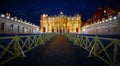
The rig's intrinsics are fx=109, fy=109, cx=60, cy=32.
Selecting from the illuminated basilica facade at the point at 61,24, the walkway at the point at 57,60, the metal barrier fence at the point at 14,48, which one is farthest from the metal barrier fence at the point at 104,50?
the illuminated basilica facade at the point at 61,24

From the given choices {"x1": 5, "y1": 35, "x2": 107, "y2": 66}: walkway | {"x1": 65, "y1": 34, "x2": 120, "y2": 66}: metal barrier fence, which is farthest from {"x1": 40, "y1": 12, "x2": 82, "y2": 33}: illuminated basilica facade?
{"x1": 5, "y1": 35, "x2": 107, "y2": 66}: walkway

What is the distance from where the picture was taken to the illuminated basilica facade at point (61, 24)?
3688 inches

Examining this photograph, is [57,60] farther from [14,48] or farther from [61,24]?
[61,24]

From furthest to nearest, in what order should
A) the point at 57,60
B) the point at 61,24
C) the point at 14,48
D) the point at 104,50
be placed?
1. the point at 61,24
2. the point at 14,48
3. the point at 57,60
4. the point at 104,50

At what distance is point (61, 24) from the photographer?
9381cm

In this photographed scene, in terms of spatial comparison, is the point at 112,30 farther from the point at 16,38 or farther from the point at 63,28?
the point at 63,28

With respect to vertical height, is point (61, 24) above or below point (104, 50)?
above

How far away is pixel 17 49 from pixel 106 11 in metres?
86.0

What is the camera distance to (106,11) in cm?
8194

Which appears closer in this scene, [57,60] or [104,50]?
[104,50]

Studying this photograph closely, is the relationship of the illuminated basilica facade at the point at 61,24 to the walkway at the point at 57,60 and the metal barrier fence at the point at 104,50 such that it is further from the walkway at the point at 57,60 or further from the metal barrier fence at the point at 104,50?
the walkway at the point at 57,60

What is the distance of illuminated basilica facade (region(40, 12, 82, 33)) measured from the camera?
93688 millimetres

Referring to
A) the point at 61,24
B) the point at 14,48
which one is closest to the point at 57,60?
the point at 14,48

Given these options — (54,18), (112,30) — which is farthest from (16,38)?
(54,18)
